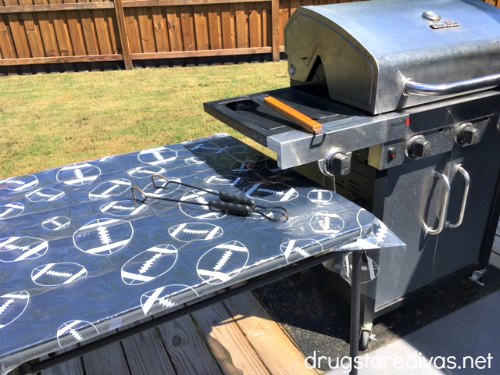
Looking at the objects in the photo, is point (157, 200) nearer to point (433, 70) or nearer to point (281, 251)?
point (281, 251)

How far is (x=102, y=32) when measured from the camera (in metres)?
7.12

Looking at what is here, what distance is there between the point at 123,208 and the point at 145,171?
30cm

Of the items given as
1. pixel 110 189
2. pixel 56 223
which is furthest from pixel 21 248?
pixel 110 189

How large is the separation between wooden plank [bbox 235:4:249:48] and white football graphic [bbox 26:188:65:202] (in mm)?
6299

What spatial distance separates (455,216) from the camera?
204 cm

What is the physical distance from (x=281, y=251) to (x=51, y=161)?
3622 mm

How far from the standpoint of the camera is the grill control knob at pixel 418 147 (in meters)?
1.63

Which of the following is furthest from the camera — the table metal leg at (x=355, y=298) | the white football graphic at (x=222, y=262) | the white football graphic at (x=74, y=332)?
the table metal leg at (x=355, y=298)

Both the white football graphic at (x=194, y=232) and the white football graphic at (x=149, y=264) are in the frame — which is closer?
the white football graphic at (x=149, y=264)

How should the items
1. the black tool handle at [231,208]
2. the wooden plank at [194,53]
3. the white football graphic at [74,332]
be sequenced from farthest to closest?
the wooden plank at [194,53] < the black tool handle at [231,208] < the white football graphic at [74,332]

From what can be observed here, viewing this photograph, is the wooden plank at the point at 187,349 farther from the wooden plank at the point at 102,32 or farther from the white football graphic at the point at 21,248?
the wooden plank at the point at 102,32

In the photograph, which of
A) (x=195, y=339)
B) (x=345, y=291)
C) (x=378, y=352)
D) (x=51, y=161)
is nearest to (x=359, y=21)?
(x=345, y=291)

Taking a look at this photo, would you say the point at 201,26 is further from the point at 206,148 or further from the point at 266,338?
the point at 266,338

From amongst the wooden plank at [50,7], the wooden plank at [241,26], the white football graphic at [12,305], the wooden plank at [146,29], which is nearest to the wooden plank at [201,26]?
the wooden plank at [241,26]
